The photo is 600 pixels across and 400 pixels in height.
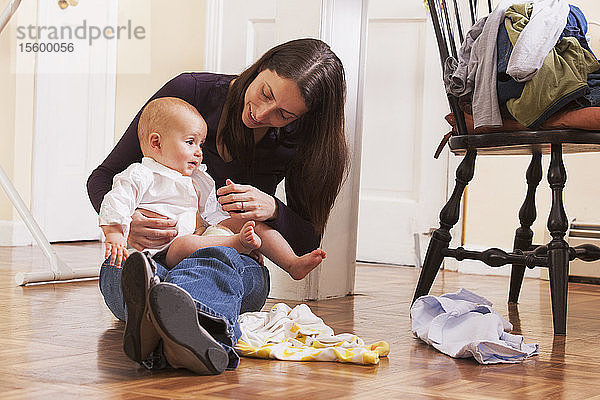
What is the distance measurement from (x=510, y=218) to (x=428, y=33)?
854 millimetres

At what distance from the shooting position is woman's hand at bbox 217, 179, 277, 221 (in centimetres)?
162

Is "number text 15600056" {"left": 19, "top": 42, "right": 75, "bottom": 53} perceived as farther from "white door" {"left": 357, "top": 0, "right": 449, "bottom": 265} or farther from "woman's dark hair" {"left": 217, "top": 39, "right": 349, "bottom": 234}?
"woman's dark hair" {"left": 217, "top": 39, "right": 349, "bottom": 234}

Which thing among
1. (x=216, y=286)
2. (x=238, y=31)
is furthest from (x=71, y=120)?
(x=216, y=286)

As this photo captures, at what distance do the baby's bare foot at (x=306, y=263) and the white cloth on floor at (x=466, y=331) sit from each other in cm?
25

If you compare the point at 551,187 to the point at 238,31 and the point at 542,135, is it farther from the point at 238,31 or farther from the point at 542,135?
the point at 238,31

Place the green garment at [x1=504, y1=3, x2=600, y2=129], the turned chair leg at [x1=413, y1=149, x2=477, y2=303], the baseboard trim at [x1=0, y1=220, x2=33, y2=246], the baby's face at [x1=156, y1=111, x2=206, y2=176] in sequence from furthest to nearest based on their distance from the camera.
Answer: the baseboard trim at [x1=0, y1=220, x2=33, y2=246]
the turned chair leg at [x1=413, y1=149, x2=477, y2=303]
the green garment at [x1=504, y1=3, x2=600, y2=129]
the baby's face at [x1=156, y1=111, x2=206, y2=176]

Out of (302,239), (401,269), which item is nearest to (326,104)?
(302,239)

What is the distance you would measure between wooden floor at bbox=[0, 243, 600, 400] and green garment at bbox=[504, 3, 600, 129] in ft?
1.57

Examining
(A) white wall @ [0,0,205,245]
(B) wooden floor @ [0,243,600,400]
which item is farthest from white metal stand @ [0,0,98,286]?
(A) white wall @ [0,0,205,245]

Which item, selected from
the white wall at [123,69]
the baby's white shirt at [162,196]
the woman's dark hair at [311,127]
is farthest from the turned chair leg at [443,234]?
the white wall at [123,69]

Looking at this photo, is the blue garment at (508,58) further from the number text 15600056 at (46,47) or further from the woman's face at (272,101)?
the number text 15600056 at (46,47)

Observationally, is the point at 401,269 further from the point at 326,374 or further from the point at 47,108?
the point at 326,374

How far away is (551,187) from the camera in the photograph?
1900 mm

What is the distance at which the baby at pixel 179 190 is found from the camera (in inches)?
61.8
